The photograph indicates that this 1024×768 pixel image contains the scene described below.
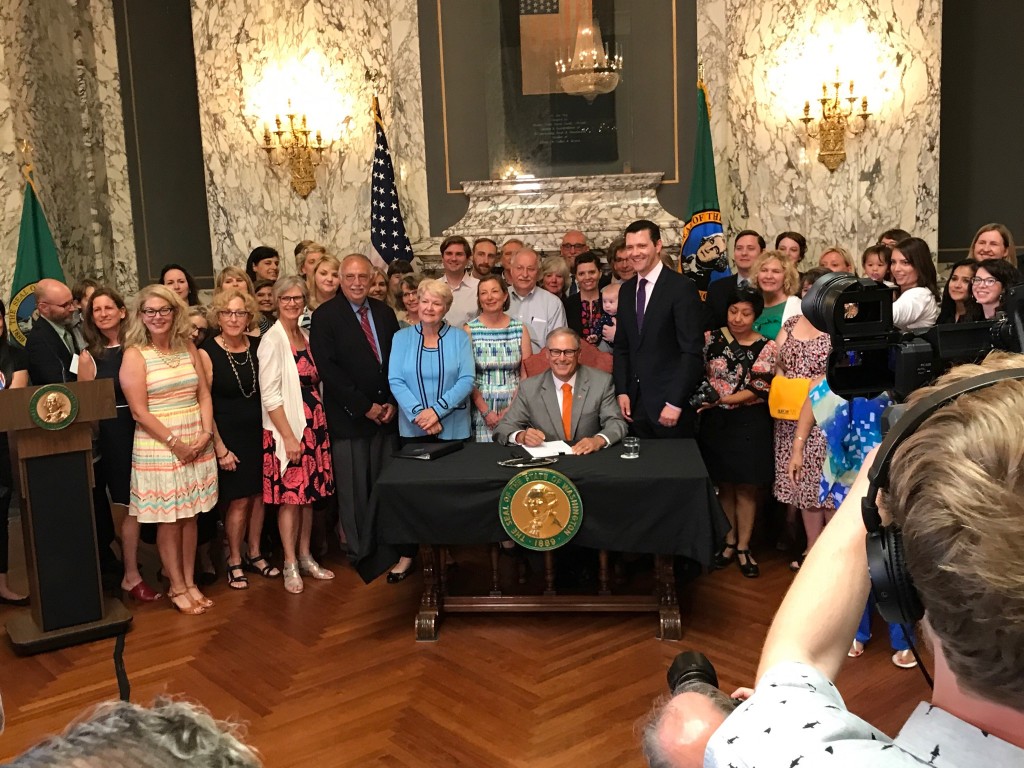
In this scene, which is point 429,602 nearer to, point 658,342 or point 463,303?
point 658,342

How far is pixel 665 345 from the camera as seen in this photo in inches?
191

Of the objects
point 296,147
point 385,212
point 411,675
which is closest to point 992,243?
point 411,675

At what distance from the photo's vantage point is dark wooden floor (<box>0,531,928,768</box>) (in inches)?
125

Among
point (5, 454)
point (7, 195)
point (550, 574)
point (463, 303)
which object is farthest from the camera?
point (7, 195)

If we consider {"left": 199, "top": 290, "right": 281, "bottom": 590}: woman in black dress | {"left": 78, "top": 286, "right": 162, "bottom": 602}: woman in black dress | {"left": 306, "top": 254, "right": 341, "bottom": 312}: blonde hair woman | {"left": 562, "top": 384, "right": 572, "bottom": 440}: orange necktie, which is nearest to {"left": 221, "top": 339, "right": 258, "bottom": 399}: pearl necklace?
{"left": 199, "top": 290, "right": 281, "bottom": 590}: woman in black dress

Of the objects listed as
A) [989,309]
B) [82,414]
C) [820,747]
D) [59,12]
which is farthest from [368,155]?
[820,747]

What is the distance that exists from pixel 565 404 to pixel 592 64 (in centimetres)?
423

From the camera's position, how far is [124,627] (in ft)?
14.0

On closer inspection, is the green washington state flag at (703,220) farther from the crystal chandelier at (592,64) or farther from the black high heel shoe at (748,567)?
the black high heel shoe at (748,567)

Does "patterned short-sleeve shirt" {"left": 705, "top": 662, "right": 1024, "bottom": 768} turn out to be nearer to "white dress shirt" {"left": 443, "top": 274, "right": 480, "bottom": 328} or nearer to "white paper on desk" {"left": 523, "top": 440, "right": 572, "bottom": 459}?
"white paper on desk" {"left": 523, "top": 440, "right": 572, "bottom": 459}

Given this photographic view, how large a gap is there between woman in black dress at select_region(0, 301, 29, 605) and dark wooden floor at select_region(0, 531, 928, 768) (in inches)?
4.3

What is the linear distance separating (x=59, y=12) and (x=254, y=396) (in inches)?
202

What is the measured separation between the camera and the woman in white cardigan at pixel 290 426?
4.84m

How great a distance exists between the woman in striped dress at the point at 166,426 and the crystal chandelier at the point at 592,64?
Answer: 4503 millimetres
